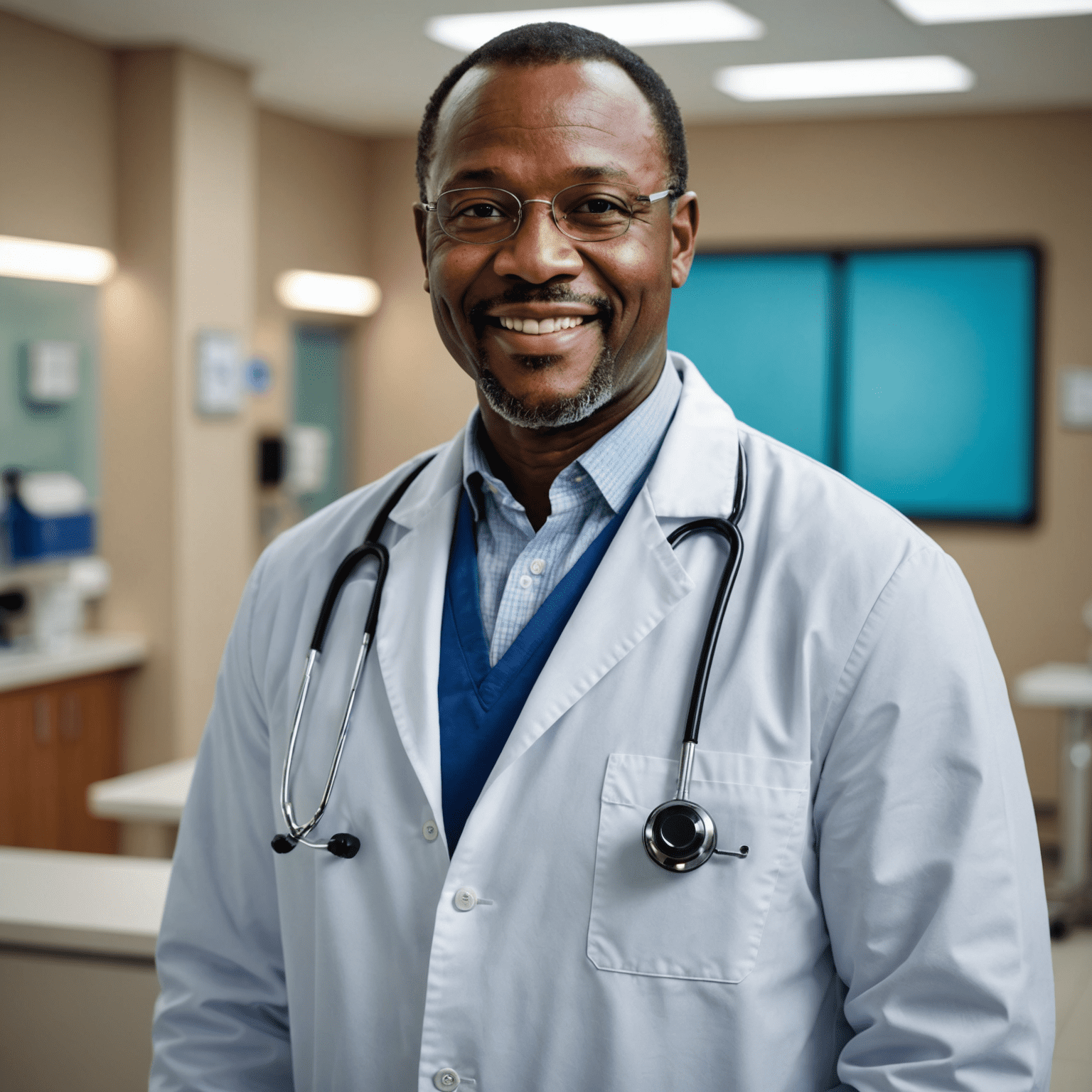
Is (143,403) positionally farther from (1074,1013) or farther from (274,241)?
(1074,1013)

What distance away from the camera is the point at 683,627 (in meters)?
1.05

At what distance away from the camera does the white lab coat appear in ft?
3.00

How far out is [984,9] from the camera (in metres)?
3.83

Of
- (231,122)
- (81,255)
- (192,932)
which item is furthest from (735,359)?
(192,932)

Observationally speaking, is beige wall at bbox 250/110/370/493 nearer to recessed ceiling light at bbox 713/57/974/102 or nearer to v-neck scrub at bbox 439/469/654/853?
recessed ceiling light at bbox 713/57/974/102

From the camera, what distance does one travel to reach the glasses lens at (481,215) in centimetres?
106

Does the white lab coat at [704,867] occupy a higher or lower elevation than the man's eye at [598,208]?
lower

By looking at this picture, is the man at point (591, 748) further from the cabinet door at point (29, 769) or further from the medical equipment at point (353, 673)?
the cabinet door at point (29, 769)

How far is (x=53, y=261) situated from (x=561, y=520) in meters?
3.36

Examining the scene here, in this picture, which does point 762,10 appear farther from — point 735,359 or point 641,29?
point 735,359

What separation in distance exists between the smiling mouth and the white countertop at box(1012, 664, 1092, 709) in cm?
313

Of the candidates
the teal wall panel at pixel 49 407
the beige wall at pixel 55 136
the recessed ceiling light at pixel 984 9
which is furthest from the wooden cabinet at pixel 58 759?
the recessed ceiling light at pixel 984 9

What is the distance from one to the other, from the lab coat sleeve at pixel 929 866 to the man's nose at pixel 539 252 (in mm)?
363

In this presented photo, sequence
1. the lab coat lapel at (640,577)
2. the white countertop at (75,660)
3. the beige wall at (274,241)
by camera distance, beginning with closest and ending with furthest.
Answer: the lab coat lapel at (640,577)
the white countertop at (75,660)
the beige wall at (274,241)
